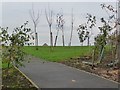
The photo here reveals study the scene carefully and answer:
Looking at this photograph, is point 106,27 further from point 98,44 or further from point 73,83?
point 73,83

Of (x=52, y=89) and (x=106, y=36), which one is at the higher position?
(x=106, y=36)

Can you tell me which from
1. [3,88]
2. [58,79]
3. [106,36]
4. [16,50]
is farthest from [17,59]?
[106,36]

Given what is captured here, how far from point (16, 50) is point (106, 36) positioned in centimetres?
604

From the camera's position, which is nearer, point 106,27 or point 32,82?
point 32,82

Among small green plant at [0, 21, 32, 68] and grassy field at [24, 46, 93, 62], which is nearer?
small green plant at [0, 21, 32, 68]

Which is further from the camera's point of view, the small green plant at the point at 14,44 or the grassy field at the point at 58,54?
the grassy field at the point at 58,54

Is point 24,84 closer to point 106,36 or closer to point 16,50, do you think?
point 16,50

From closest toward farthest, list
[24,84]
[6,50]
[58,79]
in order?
1. [24,84]
2. [58,79]
3. [6,50]

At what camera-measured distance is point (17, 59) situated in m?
13.0

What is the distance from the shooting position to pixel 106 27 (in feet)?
58.5

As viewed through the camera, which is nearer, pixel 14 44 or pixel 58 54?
A: pixel 14 44

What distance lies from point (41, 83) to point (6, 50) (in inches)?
106

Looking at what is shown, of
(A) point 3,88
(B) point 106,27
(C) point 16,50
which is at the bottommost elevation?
(A) point 3,88

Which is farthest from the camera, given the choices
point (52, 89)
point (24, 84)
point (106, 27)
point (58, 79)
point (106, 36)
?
point (106, 27)
